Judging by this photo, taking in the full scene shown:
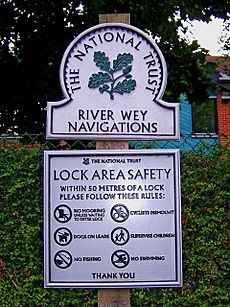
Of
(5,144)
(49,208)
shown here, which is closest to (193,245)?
(49,208)

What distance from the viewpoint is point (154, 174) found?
3.93 meters

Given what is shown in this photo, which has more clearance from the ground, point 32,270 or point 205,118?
point 205,118

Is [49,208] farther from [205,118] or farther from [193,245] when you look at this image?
[205,118]

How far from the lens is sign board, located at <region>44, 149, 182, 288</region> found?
12.8ft

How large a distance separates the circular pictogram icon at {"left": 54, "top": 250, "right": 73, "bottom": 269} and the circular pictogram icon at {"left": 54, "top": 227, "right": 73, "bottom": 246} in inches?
2.3

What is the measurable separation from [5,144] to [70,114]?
0.87 meters

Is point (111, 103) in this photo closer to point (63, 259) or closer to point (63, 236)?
point (63, 236)

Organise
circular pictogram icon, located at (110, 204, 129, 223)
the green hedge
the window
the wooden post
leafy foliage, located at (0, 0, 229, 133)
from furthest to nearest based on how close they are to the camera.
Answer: the window < leafy foliage, located at (0, 0, 229, 133) < the green hedge < the wooden post < circular pictogram icon, located at (110, 204, 129, 223)

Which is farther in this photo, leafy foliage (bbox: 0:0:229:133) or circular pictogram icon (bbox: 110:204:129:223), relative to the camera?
leafy foliage (bbox: 0:0:229:133)

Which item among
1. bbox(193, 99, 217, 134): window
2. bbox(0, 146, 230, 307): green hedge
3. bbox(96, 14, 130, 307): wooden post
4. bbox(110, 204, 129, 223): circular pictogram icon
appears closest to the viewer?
bbox(110, 204, 129, 223): circular pictogram icon

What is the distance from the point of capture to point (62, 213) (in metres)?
3.94

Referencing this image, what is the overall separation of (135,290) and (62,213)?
93 centimetres

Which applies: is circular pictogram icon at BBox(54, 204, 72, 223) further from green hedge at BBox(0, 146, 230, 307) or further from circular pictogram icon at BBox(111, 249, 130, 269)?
green hedge at BBox(0, 146, 230, 307)

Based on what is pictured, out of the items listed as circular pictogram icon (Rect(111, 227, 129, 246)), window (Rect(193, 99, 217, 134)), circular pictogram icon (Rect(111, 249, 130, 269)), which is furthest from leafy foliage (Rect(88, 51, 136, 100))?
window (Rect(193, 99, 217, 134))
